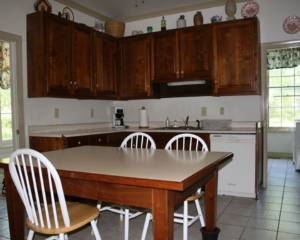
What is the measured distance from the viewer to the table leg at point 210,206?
2117mm

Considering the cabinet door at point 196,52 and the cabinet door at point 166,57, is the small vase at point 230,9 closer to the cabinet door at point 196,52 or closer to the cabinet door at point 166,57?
the cabinet door at point 196,52

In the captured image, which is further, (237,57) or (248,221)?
(237,57)

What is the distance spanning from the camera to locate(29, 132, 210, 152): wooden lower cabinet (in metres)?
3.29

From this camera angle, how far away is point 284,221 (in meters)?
2.76

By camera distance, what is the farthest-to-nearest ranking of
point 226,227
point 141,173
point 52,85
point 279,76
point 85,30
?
1. point 279,76
2. point 85,30
3. point 52,85
4. point 226,227
5. point 141,173

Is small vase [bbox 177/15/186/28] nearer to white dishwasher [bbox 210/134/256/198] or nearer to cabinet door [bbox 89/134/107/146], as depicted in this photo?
white dishwasher [bbox 210/134/256/198]

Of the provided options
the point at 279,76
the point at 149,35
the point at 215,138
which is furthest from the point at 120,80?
the point at 279,76

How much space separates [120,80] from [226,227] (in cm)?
278

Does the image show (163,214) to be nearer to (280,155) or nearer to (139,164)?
(139,164)

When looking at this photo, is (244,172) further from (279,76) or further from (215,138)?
(279,76)

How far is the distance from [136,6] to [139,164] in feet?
10.7

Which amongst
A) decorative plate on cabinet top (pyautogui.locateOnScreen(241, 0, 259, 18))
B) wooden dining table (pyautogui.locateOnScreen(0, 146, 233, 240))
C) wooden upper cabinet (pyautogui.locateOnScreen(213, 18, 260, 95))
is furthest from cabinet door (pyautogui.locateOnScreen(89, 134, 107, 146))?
decorative plate on cabinet top (pyautogui.locateOnScreen(241, 0, 259, 18))

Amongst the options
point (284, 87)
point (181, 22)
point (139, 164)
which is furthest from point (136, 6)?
point (284, 87)

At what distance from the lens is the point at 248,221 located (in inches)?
110
